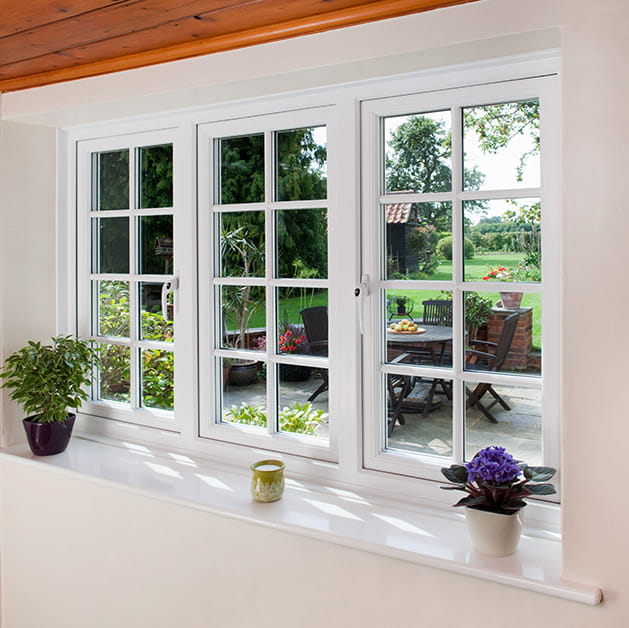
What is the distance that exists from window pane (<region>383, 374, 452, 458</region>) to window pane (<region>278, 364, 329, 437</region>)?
254 mm

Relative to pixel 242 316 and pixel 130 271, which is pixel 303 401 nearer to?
pixel 242 316

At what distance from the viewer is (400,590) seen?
1736mm

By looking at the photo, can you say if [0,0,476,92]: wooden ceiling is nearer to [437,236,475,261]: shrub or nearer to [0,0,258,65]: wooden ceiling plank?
[0,0,258,65]: wooden ceiling plank

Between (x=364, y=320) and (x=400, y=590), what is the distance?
0.82 meters

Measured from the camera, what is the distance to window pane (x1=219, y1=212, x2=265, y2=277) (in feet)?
7.80

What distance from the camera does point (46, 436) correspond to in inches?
99.6

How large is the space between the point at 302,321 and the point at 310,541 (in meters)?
0.77

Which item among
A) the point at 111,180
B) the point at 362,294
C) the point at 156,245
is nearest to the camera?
the point at 362,294

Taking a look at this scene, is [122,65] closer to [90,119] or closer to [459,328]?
[90,119]

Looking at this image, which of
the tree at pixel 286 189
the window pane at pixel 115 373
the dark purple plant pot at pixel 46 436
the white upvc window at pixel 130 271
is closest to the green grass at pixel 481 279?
the tree at pixel 286 189

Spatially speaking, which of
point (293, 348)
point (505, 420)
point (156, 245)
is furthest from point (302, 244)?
point (505, 420)

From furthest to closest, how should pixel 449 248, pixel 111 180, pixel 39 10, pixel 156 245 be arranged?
pixel 111 180 → pixel 156 245 → pixel 449 248 → pixel 39 10

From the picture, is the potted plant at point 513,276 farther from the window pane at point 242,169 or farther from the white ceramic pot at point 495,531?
the window pane at point 242,169

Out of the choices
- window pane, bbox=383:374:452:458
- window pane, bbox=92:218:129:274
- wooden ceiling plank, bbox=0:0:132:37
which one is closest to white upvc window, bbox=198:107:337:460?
window pane, bbox=383:374:452:458
